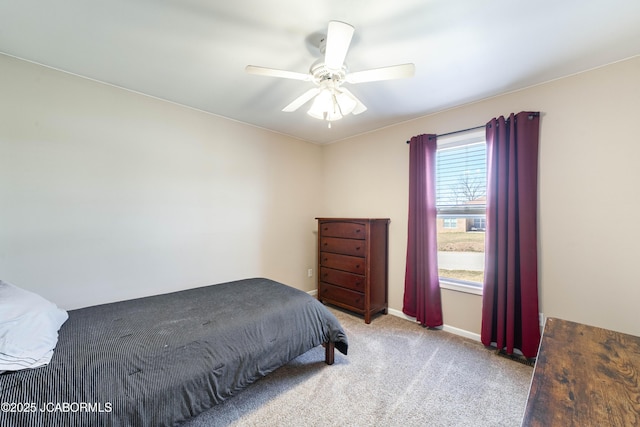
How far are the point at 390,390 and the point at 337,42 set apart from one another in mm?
2253

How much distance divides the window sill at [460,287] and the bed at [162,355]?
136 cm

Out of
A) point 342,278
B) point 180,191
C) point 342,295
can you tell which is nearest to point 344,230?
point 342,278

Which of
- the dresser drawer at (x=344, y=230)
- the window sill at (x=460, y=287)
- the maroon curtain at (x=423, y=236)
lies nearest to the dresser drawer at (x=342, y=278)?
the dresser drawer at (x=344, y=230)

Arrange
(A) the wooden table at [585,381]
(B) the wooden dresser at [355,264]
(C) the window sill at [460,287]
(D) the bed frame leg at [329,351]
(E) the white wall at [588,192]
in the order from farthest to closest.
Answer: (B) the wooden dresser at [355,264]
(C) the window sill at [460,287]
(D) the bed frame leg at [329,351]
(E) the white wall at [588,192]
(A) the wooden table at [585,381]

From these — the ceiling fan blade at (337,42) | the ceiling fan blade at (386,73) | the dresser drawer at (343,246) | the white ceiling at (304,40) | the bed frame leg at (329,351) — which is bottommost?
the bed frame leg at (329,351)

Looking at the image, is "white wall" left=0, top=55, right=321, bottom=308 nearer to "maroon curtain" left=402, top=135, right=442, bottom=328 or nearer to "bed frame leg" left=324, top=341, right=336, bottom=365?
"bed frame leg" left=324, top=341, right=336, bottom=365

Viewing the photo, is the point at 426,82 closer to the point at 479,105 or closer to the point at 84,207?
the point at 479,105

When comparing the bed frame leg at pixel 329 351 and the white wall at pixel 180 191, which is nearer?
the white wall at pixel 180 191

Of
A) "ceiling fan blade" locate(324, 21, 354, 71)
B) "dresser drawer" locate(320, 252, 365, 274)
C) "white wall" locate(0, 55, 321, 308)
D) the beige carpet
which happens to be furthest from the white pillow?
"dresser drawer" locate(320, 252, 365, 274)

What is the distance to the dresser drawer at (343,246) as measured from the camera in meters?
2.98

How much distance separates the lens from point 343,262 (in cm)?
316

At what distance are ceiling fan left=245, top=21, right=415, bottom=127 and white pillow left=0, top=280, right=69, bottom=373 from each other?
1.69 m

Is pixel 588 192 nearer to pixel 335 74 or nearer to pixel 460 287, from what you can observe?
pixel 460 287

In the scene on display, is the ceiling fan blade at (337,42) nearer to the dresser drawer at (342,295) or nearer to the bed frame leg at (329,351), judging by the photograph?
the bed frame leg at (329,351)
